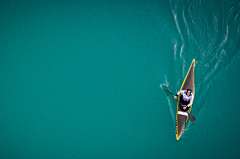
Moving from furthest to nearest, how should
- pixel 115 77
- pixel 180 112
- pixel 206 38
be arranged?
pixel 115 77 < pixel 206 38 < pixel 180 112

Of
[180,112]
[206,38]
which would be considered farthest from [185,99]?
[206,38]

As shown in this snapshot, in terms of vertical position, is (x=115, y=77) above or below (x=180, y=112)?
above

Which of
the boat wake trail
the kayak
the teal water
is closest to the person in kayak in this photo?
the kayak

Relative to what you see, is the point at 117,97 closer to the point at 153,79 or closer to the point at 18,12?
the point at 153,79

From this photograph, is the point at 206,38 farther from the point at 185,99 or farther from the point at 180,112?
the point at 180,112

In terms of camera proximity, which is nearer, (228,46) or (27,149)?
(228,46)

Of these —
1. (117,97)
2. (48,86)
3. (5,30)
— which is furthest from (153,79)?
(5,30)
